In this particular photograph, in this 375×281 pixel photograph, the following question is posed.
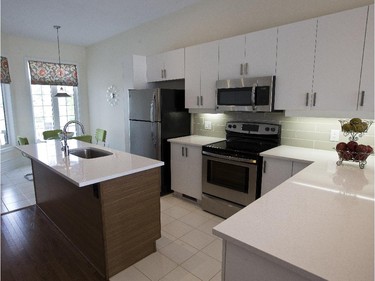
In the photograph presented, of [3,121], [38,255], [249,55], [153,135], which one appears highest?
[249,55]

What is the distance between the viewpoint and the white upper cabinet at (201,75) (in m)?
3.07

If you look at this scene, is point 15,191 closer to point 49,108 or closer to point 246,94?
point 49,108

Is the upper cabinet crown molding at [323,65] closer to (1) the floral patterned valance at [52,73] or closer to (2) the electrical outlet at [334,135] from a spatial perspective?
(2) the electrical outlet at [334,135]

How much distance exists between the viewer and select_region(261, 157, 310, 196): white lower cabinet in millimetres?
2270

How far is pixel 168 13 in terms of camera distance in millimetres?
3863

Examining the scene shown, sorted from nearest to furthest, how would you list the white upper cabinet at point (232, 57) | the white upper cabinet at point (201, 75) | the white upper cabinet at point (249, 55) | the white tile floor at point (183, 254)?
the white tile floor at point (183, 254) < the white upper cabinet at point (249, 55) < the white upper cabinet at point (232, 57) < the white upper cabinet at point (201, 75)

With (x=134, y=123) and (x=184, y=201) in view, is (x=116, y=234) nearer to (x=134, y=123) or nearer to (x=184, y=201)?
(x=184, y=201)

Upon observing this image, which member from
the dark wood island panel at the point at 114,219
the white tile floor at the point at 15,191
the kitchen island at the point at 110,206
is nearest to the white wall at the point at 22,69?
the white tile floor at the point at 15,191

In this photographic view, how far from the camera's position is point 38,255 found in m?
2.27

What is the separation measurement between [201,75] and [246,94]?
0.78 m

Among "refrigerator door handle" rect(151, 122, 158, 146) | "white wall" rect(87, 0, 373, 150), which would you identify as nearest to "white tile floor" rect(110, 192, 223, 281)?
"refrigerator door handle" rect(151, 122, 158, 146)

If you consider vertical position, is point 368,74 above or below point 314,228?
above

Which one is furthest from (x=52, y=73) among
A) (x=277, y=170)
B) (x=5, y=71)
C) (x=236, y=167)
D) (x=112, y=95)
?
(x=277, y=170)

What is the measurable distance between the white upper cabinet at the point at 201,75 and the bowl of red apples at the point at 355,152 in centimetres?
166
